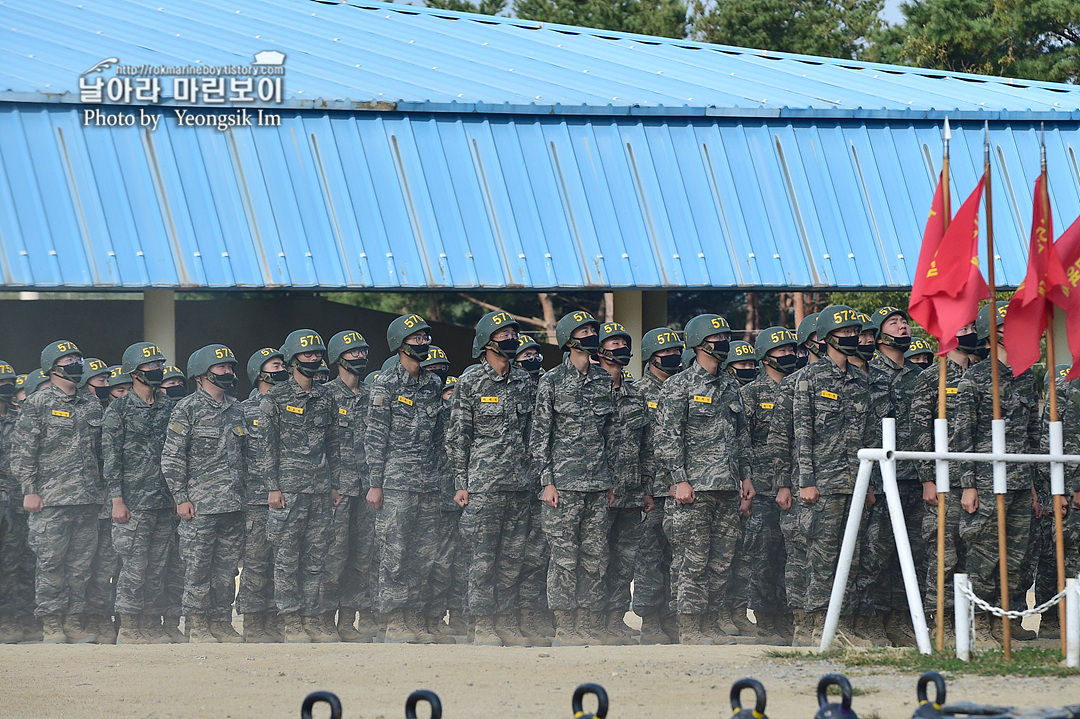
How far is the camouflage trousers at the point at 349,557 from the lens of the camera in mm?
8641

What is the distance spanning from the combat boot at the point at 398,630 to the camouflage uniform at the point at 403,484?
46mm

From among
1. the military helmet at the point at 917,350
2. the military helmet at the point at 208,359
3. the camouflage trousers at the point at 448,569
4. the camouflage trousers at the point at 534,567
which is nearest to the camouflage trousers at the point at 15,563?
the military helmet at the point at 208,359

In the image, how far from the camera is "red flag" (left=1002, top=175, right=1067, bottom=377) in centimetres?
739

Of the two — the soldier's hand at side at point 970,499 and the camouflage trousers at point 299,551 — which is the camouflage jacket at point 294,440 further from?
the soldier's hand at side at point 970,499

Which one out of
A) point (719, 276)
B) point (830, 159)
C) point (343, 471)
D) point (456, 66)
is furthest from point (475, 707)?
point (456, 66)

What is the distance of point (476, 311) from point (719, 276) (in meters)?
14.4

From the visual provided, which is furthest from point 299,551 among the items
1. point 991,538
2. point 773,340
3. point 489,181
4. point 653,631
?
point 489,181

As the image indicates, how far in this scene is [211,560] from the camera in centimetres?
855

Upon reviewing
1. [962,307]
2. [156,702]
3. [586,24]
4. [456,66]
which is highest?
[586,24]

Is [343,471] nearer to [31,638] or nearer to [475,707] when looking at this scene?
[31,638]

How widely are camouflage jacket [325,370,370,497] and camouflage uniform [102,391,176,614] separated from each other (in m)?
1.06

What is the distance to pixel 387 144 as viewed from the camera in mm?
12039

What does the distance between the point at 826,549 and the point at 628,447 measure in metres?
1.30

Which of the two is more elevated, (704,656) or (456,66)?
(456,66)
